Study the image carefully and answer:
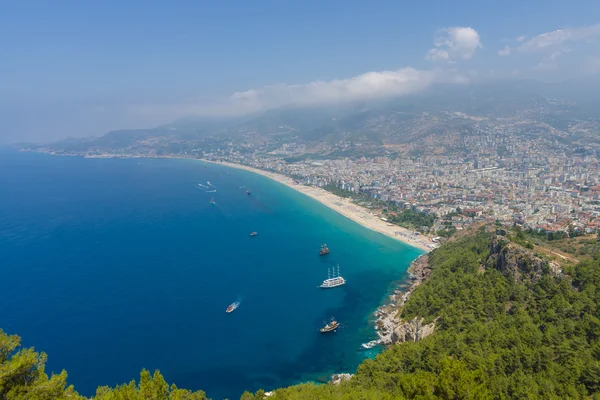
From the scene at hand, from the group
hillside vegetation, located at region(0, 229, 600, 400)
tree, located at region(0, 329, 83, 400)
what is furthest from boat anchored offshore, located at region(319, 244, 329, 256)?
tree, located at region(0, 329, 83, 400)

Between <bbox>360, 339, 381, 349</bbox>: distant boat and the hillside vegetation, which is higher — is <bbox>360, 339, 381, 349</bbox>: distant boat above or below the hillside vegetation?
below

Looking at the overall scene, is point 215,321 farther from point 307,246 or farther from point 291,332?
point 307,246

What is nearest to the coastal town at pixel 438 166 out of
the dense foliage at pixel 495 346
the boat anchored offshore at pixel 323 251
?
the boat anchored offshore at pixel 323 251

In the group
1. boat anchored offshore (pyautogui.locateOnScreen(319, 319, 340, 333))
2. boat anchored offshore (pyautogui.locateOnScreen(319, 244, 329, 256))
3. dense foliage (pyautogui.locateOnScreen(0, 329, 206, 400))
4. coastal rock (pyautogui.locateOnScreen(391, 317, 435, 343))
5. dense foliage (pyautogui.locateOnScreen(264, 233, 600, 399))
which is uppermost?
dense foliage (pyautogui.locateOnScreen(0, 329, 206, 400))

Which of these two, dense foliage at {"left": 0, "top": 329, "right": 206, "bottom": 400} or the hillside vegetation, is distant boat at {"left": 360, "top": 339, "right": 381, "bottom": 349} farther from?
dense foliage at {"left": 0, "top": 329, "right": 206, "bottom": 400}

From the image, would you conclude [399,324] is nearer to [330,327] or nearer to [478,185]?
[330,327]

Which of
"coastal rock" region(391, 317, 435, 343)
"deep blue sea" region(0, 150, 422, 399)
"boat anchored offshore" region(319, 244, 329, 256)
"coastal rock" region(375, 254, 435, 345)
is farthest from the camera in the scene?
"boat anchored offshore" region(319, 244, 329, 256)

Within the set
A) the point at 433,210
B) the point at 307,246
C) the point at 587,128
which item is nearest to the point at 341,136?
the point at 587,128

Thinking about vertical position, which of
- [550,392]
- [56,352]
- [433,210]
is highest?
[550,392]
